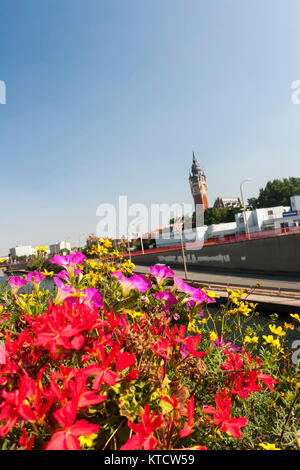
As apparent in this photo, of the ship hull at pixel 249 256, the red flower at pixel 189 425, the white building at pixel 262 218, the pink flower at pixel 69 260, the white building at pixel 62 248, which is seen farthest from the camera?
the white building at pixel 262 218

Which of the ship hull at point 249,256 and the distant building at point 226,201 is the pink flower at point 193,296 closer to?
the ship hull at point 249,256

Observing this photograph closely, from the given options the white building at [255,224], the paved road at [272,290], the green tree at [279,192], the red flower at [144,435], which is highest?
the green tree at [279,192]

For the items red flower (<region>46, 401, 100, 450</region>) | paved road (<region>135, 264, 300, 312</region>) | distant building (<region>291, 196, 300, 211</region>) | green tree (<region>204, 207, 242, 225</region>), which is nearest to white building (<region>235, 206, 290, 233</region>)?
distant building (<region>291, 196, 300, 211</region>)

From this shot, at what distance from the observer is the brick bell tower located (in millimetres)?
105562

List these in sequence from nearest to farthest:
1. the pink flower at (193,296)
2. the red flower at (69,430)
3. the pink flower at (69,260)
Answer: the red flower at (69,430)
the pink flower at (193,296)
the pink flower at (69,260)

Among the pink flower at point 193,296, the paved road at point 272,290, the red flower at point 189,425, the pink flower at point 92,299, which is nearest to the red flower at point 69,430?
the red flower at point 189,425

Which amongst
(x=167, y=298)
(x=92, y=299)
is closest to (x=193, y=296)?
(x=167, y=298)

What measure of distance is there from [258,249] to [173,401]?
26.9 m

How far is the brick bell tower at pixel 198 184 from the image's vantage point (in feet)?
346

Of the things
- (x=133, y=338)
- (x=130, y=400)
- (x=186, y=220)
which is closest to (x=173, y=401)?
(x=130, y=400)

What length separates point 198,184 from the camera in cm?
10781

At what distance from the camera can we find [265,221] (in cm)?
4966

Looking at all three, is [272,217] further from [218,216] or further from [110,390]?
[110,390]
